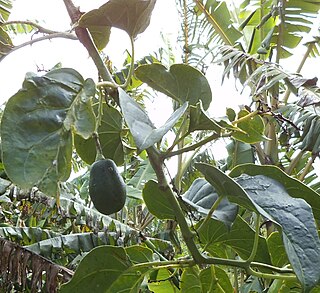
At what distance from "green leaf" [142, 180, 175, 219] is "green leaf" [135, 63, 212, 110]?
10 centimetres

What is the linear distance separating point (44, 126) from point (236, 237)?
0.97 feet

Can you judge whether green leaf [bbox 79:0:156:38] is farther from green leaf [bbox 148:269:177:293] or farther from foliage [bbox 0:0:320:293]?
green leaf [bbox 148:269:177:293]

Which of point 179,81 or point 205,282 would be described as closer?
point 179,81

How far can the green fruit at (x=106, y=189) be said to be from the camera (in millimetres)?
475

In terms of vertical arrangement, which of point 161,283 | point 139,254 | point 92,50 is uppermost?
point 92,50

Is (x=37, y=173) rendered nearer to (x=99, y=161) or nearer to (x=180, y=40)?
(x=99, y=161)

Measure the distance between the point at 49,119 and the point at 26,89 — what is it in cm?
3

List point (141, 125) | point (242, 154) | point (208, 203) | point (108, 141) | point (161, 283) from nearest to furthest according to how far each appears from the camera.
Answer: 1. point (141, 125)
2. point (208, 203)
3. point (108, 141)
4. point (161, 283)
5. point (242, 154)

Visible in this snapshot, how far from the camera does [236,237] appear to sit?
60 cm

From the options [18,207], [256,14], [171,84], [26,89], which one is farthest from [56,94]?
[256,14]

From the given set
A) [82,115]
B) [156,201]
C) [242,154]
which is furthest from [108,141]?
[242,154]

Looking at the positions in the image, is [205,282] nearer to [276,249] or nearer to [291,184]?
[276,249]

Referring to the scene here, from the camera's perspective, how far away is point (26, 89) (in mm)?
419

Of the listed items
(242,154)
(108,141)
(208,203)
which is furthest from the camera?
(242,154)
